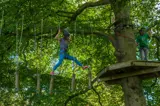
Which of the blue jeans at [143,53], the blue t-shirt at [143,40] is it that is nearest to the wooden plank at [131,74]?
the blue jeans at [143,53]

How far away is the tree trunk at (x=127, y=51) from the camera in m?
7.62

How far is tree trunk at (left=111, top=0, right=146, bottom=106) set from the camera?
7.62 metres

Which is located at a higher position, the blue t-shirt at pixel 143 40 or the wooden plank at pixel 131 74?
the blue t-shirt at pixel 143 40

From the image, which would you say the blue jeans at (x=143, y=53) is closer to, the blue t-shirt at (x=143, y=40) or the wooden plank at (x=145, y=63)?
the blue t-shirt at (x=143, y=40)

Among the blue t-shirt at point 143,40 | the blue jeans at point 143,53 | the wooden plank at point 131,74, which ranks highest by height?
the blue t-shirt at point 143,40

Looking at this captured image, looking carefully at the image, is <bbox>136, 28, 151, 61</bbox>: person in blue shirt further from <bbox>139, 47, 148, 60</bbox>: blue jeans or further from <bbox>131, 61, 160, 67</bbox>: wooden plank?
<bbox>131, 61, 160, 67</bbox>: wooden plank

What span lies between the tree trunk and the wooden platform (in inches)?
8.6

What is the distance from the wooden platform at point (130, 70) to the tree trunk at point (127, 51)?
0.22 m

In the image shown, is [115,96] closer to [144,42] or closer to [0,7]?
[144,42]

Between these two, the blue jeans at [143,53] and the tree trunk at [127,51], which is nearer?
the tree trunk at [127,51]

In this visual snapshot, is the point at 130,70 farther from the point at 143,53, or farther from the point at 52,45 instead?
the point at 52,45

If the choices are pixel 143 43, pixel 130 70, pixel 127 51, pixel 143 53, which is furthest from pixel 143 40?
pixel 130 70

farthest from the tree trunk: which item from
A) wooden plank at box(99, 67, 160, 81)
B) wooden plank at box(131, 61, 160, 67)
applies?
wooden plank at box(131, 61, 160, 67)

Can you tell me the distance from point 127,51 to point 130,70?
0.89 m
